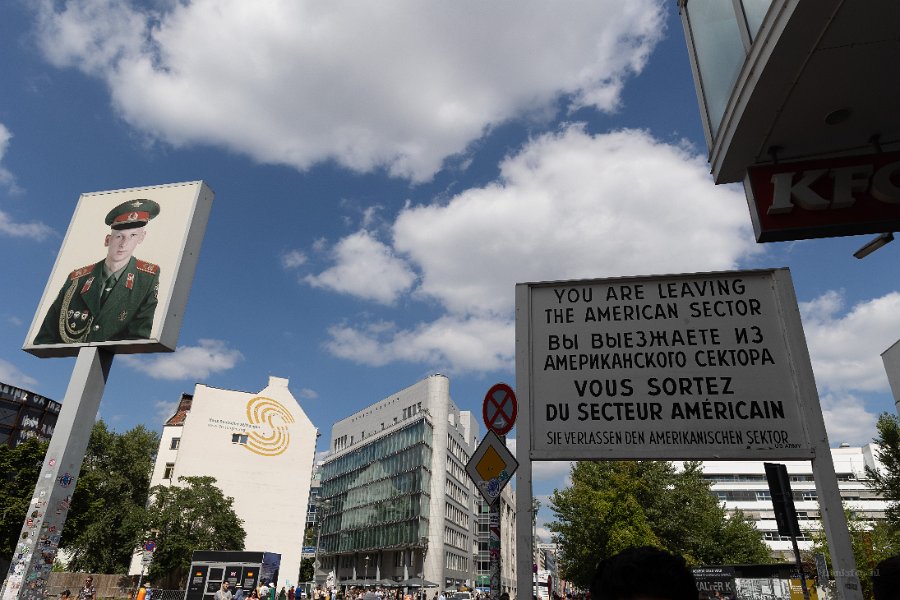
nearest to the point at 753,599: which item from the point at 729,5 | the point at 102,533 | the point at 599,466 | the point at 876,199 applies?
the point at 599,466

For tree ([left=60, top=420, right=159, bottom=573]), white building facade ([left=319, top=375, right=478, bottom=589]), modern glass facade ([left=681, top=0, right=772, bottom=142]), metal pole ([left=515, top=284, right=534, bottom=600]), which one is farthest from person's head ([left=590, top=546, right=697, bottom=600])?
white building facade ([left=319, top=375, right=478, bottom=589])

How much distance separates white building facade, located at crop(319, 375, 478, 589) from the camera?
64.6m

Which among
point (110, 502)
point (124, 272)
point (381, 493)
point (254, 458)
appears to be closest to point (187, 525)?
point (110, 502)

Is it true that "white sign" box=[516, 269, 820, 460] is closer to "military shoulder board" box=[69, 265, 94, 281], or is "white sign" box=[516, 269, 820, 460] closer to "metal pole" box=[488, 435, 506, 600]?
"metal pole" box=[488, 435, 506, 600]

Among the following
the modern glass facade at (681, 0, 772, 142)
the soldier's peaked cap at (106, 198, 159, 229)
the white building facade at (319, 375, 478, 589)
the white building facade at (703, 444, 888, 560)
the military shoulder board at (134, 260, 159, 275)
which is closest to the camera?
the modern glass facade at (681, 0, 772, 142)

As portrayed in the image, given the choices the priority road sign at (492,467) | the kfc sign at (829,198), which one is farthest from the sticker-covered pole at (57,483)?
the kfc sign at (829,198)

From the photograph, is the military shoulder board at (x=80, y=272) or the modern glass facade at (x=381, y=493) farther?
the modern glass facade at (x=381, y=493)

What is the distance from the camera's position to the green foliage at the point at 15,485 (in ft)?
105

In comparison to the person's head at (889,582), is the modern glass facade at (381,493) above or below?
above

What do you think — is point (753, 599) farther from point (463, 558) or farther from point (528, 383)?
point (463, 558)

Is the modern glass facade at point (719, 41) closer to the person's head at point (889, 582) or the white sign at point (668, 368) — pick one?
the white sign at point (668, 368)

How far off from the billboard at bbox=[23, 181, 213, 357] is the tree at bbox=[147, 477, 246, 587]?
94.6 ft

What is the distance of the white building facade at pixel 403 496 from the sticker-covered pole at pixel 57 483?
177 ft

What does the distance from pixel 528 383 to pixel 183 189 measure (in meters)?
14.4
